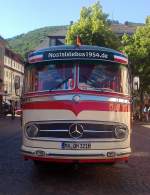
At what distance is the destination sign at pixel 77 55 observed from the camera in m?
11.4

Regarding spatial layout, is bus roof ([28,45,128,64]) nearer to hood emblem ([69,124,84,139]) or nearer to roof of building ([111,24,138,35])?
hood emblem ([69,124,84,139])

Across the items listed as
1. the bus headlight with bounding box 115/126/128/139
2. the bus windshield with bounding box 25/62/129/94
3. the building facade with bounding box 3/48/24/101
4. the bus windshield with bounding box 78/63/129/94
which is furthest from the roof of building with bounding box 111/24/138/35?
the bus headlight with bounding box 115/126/128/139

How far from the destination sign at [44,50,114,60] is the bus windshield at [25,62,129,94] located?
0.13 metres

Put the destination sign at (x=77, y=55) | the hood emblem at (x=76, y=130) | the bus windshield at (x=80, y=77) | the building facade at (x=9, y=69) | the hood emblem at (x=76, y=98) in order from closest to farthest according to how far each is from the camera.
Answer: the hood emblem at (x=76, y=130) → the hood emblem at (x=76, y=98) → the bus windshield at (x=80, y=77) → the destination sign at (x=77, y=55) → the building facade at (x=9, y=69)

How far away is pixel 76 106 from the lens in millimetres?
10820

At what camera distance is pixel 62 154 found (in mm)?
10641

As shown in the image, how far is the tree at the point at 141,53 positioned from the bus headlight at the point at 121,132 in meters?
44.8

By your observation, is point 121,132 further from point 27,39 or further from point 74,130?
point 27,39

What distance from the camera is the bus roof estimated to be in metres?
11.4

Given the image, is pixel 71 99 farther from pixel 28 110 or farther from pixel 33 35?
pixel 33 35

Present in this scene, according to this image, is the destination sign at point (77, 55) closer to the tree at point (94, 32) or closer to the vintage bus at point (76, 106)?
the vintage bus at point (76, 106)

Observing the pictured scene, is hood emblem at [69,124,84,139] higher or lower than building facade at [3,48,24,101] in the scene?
lower

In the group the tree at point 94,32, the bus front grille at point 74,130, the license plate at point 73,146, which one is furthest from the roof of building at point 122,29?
the license plate at point 73,146

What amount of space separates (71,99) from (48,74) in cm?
89
